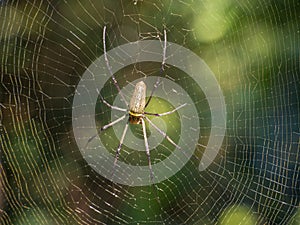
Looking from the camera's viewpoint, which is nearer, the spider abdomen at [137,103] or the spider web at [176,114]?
the spider abdomen at [137,103]

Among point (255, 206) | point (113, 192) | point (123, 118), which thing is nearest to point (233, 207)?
point (255, 206)

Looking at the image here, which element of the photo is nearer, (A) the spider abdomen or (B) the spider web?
(A) the spider abdomen

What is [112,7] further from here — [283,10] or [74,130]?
[283,10]

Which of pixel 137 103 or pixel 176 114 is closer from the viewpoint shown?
pixel 137 103
